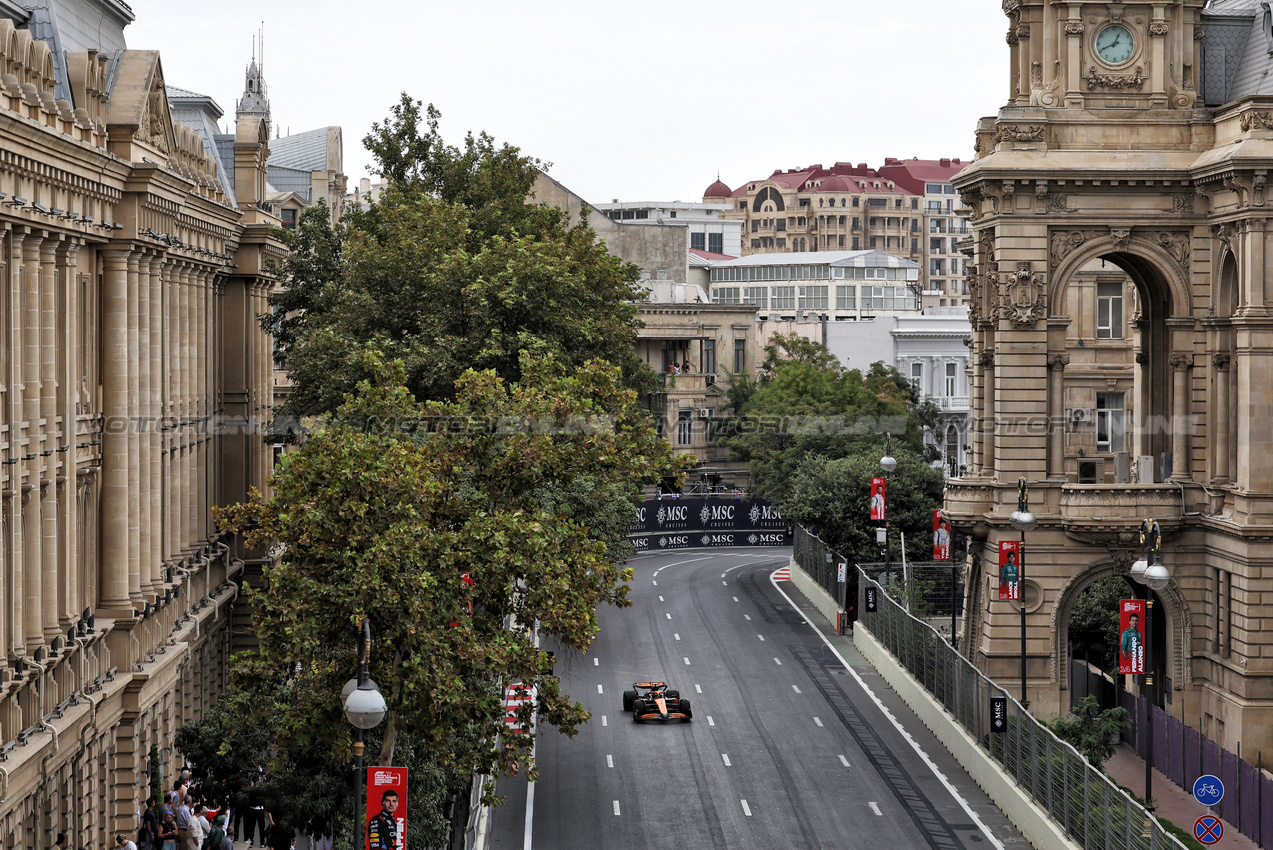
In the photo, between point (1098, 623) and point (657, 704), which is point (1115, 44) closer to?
point (1098, 623)

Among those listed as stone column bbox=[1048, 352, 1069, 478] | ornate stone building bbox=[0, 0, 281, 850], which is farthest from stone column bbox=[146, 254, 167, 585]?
stone column bbox=[1048, 352, 1069, 478]

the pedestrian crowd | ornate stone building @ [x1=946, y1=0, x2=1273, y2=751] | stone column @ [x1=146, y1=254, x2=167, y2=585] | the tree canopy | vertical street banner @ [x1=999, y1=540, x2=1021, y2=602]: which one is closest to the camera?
the pedestrian crowd

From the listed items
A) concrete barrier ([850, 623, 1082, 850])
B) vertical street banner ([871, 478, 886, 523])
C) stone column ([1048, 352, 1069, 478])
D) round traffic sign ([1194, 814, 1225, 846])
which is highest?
stone column ([1048, 352, 1069, 478])

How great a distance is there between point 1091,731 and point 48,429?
2423cm

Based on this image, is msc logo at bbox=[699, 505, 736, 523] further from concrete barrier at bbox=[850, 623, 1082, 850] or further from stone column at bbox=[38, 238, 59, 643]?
stone column at bbox=[38, 238, 59, 643]

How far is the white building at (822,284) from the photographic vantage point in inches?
6516

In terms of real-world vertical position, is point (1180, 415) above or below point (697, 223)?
below

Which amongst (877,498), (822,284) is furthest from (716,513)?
(822,284)

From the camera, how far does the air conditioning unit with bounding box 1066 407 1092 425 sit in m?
66.5

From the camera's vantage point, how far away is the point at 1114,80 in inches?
1889

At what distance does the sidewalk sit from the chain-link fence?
3422 millimetres

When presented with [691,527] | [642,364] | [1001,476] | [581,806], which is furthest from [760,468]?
[581,806]

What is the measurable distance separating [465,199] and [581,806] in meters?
26.4

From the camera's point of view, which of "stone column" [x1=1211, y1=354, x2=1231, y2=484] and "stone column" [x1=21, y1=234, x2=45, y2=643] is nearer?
"stone column" [x1=21, y1=234, x2=45, y2=643]
